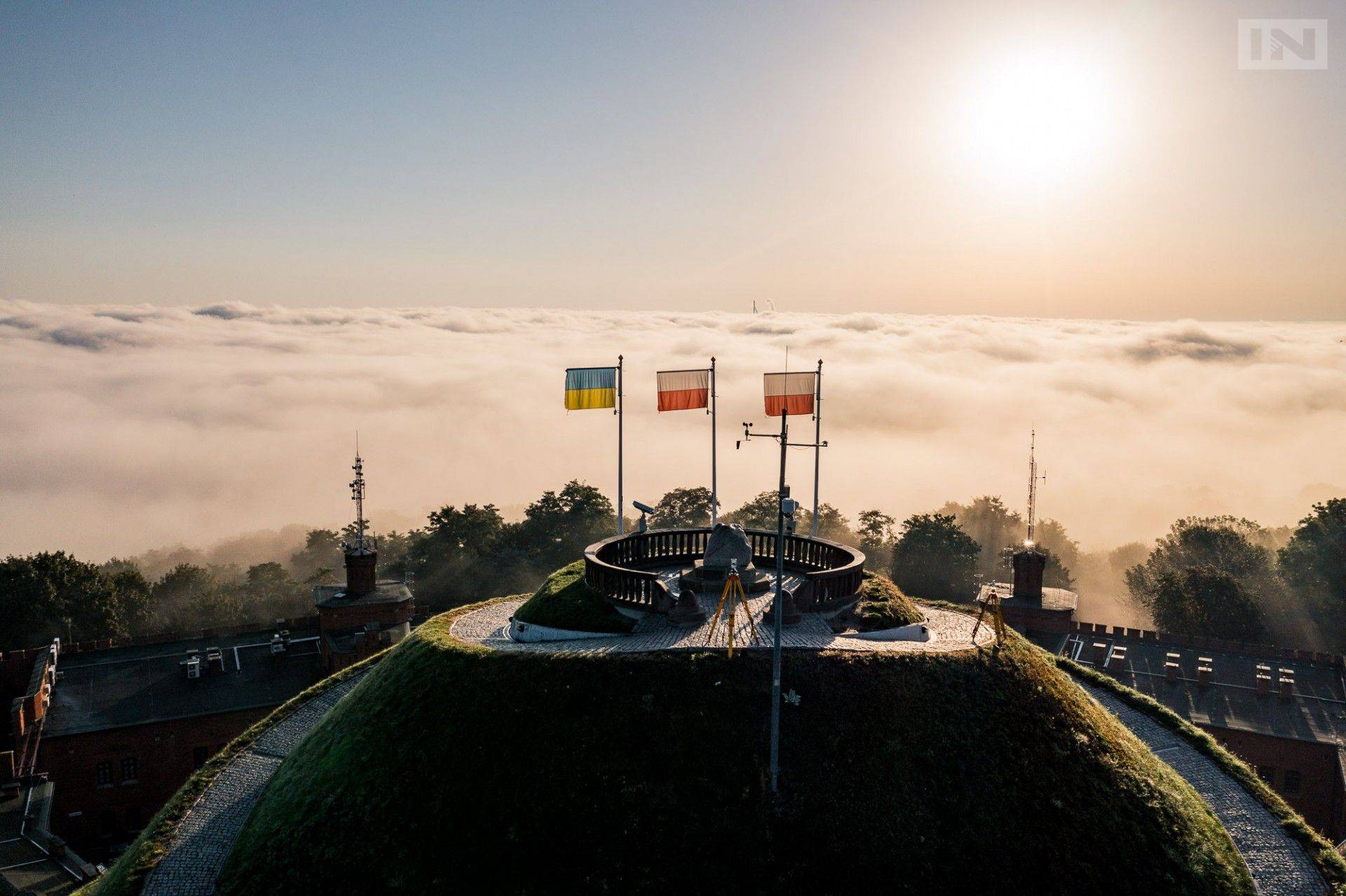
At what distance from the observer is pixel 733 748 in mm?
22453

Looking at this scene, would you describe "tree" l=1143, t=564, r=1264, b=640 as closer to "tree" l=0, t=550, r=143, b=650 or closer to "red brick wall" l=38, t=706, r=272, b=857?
"red brick wall" l=38, t=706, r=272, b=857

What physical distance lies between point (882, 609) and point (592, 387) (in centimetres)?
1820

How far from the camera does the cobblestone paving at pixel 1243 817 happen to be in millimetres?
25000

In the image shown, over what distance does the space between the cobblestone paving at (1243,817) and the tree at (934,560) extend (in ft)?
188

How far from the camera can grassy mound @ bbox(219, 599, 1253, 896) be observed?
69.3ft

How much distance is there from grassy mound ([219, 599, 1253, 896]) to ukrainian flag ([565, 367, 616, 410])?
17.5 meters

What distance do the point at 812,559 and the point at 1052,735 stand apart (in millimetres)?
12566

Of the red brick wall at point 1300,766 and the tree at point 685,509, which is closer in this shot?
the red brick wall at point 1300,766

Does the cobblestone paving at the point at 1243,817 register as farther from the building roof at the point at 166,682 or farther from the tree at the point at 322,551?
the tree at the point at 322,551

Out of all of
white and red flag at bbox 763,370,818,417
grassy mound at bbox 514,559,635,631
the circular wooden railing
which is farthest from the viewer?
white and red flag at bbox 763,370,818,417

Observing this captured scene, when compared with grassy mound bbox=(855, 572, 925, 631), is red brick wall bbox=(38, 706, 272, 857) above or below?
below

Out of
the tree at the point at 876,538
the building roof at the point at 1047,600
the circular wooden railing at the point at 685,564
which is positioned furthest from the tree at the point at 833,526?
the circular wooden railing at the point at 685,564

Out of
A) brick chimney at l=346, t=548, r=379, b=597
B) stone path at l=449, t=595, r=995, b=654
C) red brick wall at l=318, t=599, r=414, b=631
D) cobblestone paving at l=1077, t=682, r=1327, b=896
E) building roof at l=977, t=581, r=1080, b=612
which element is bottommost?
cobblestone paving at l=1077, t=682, r=1327, b=896

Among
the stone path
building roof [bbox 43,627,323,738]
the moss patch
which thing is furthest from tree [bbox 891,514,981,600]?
the stone path
